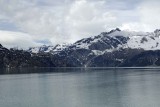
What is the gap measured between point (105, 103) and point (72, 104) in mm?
10047

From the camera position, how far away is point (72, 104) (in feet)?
328

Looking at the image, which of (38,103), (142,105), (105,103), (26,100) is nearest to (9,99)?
(26,100)

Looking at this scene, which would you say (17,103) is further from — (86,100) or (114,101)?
(114,101)

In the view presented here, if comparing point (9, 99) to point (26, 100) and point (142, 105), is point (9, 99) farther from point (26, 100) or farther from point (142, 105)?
point (142, 105)

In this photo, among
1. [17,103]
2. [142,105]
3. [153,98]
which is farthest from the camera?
[153,98]

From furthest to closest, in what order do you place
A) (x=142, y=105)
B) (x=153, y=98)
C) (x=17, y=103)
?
1. (x=153, y=98)
2. (x=17, y=103)
3. (x=142, y=105)

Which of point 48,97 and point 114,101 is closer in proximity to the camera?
point 114,101

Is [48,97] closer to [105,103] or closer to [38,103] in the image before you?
[38,103]

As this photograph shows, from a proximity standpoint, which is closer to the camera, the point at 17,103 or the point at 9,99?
the point at 17,103

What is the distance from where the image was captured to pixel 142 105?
9700cm

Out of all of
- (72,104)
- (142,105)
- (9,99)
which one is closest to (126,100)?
(142,105)

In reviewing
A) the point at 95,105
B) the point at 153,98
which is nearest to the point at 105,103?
the point at 95,105

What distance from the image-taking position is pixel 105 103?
102m

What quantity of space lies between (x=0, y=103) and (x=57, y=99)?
18.6m
